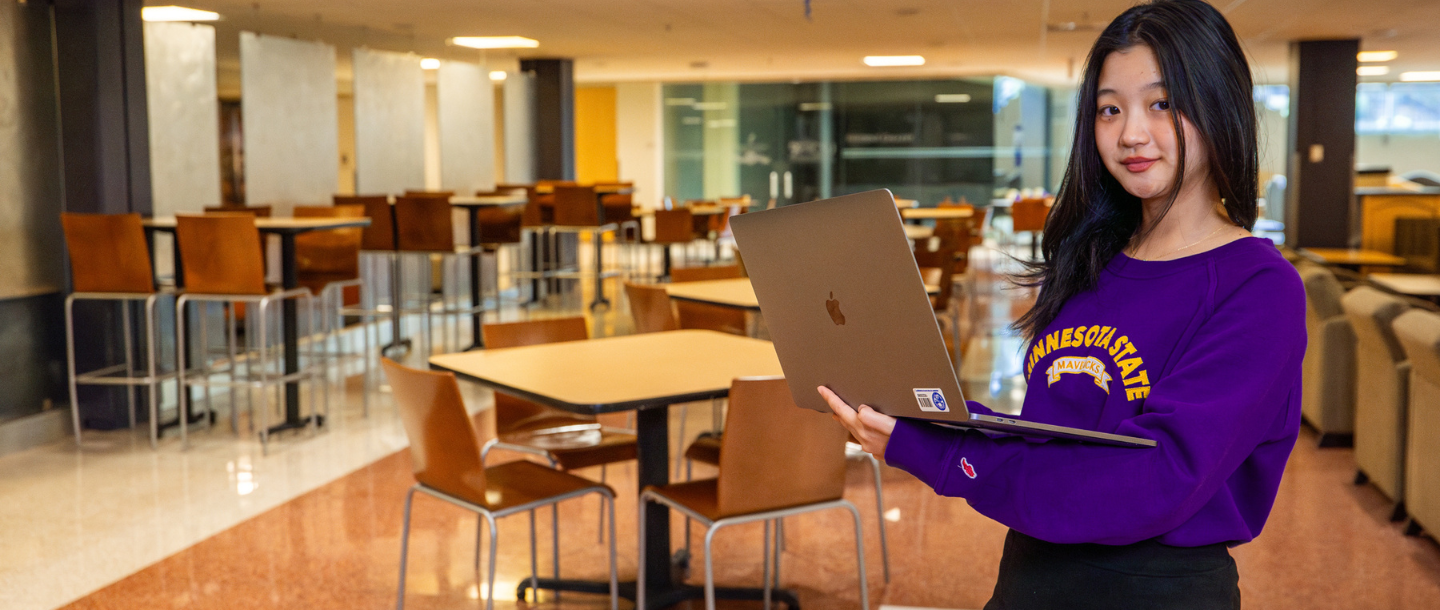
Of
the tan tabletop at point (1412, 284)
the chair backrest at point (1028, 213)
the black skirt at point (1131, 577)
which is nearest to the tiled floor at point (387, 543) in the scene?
the tan tabletop at point (1412, 284)

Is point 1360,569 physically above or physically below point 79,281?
below

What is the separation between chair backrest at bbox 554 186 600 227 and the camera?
9.08 metres

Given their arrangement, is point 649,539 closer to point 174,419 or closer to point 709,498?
point 709,498

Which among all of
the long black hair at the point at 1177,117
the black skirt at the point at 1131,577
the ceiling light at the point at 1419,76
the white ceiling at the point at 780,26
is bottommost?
the black skirt at the point at 1131,577

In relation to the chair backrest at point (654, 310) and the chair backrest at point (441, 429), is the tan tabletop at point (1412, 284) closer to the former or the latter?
the chair backrest at point (654, 310)

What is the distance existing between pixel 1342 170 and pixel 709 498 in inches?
391

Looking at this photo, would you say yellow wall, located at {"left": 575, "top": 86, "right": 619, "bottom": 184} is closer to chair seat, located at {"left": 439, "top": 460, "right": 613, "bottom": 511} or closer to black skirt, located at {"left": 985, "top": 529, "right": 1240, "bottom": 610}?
chair seat, located at {"left": 439, "top": 460, "right": 613, "bottom": 511}

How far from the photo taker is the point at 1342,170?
34.3ft

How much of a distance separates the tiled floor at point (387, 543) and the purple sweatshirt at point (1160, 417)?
2.11 m

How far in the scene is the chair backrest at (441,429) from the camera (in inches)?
97.8

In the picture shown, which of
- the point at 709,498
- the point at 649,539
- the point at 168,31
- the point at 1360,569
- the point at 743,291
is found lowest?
the point at 1360,569

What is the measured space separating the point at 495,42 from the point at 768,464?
868cm

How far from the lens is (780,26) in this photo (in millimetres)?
9312

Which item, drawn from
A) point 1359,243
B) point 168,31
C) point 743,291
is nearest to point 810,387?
point 743,291
